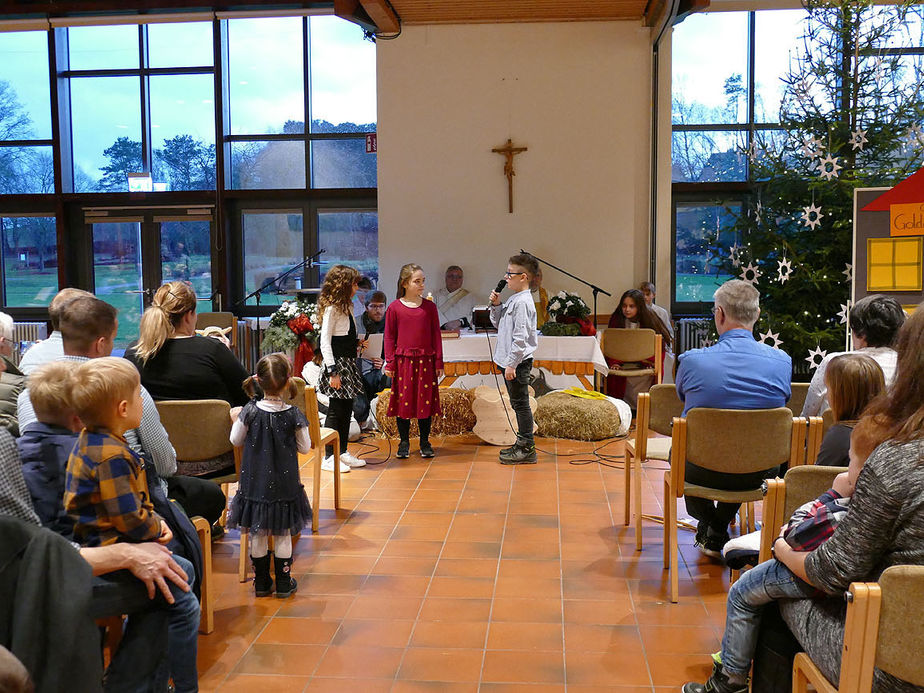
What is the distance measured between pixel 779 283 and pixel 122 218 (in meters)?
7.89

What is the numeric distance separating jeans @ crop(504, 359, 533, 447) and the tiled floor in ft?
2.94

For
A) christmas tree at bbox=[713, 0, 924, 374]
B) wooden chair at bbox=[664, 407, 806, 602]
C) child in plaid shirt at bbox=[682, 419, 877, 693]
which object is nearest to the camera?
child in plaid shirt at bbox=[682, 419, 877, 693]

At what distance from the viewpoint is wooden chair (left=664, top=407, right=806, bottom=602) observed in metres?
3.65

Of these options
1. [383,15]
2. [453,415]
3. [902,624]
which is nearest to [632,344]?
[453,415]

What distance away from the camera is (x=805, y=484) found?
2.64m

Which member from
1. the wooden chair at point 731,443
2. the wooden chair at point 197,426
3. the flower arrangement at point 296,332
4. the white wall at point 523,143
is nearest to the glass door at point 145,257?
the white wall at point 523,143

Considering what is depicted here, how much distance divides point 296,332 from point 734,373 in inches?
159

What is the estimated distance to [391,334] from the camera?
646 cm

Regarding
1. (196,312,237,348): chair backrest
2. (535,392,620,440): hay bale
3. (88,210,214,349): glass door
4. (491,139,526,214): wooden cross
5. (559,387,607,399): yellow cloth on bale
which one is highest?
(491,139,526,214): wooden cross

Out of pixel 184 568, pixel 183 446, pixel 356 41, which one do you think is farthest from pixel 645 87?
pixel 184 568

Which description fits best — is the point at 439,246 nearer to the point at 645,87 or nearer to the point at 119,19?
the point at 645,87

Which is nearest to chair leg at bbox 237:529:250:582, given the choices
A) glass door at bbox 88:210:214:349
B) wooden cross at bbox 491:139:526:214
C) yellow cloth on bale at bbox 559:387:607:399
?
yellow cloth on bale at bbox 559:387:607:399

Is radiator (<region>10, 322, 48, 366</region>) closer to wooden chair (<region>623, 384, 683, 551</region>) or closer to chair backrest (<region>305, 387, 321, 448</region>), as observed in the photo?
chair backrest (<region>305, 387, 321, 448</region>)

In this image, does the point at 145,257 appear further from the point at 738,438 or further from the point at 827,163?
the point at 738,438
